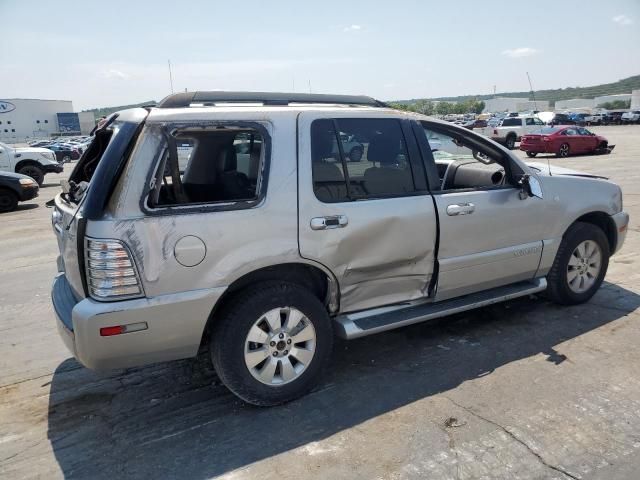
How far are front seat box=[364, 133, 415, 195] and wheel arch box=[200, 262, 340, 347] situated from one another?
26.5 inches

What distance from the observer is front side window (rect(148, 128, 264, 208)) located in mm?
2914

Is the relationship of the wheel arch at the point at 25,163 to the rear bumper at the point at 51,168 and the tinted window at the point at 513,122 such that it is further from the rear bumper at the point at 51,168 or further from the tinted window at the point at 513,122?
the tinted window at the point at 513,122

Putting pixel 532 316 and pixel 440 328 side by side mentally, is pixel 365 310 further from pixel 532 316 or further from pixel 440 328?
pixel 532 316

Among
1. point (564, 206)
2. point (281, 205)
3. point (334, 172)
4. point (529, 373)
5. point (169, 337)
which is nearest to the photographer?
point (169, 337)

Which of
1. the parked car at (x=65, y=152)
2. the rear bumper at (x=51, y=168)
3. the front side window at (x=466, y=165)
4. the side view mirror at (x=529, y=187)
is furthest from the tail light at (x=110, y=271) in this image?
the parked car at (x=65, y=152)

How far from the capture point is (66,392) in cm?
354

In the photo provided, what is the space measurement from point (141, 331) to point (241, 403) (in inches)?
35.5

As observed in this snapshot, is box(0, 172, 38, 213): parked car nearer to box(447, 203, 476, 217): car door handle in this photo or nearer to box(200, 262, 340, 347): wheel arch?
box(200, 262, 340, 347): wheel arch

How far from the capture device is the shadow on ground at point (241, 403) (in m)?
2.81

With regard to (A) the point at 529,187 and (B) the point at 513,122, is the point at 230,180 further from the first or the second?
(B) the point at 513,122

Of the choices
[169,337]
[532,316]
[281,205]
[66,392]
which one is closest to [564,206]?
[532,316]

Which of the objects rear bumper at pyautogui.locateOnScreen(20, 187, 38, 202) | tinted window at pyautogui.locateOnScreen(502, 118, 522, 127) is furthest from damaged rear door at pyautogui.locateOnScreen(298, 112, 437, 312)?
tinted window at pyautogui.locateOnScreen(502, 118, 522, 127)

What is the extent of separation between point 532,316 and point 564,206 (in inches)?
40.3

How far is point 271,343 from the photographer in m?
3.16
